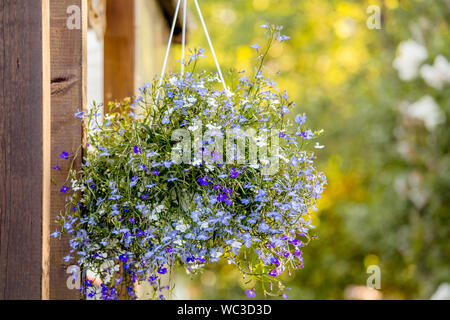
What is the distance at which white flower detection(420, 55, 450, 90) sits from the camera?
14.6 feet

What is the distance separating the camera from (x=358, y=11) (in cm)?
875

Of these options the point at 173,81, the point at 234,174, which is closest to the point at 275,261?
the point at 234,174

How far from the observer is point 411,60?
473 cm

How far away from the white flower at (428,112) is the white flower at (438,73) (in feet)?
0.46

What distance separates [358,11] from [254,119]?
26.5ft

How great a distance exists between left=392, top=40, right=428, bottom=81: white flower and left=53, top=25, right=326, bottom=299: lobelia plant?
146 inches

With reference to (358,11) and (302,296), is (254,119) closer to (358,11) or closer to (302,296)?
(302,296)

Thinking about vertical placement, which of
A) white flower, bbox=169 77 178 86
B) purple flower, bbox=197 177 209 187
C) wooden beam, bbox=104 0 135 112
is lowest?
purple flower, bbox=197 177 209 187

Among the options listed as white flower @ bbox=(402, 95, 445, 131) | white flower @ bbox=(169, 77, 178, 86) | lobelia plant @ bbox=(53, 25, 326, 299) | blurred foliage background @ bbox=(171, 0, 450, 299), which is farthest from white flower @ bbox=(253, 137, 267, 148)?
white flower @ bbox=(402, 95, 445, 131)

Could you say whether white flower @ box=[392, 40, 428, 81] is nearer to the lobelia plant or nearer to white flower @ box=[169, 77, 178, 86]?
the lobelia plant

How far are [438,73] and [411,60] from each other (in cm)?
32

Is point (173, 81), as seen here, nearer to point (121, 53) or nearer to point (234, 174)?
point (234, 174)

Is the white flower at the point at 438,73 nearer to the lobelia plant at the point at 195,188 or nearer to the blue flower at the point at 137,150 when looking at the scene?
the lobelia plant at the point at 195,188

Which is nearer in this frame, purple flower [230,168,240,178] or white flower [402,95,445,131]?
purple flower [230,168,240,178]
